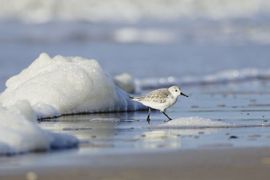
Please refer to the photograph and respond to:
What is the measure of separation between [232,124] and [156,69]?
8259 millimetres

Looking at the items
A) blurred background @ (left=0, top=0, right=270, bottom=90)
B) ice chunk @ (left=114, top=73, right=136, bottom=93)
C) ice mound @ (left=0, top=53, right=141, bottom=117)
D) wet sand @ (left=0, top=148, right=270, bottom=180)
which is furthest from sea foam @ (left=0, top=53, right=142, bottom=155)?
blurred background @ (left=0, top=0, right=270, bottom=90)

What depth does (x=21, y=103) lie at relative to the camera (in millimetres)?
7984

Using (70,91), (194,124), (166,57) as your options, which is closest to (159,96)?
(194,124)

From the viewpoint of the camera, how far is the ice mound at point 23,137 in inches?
266

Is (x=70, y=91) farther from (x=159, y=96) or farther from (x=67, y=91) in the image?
(x=159, y=96)

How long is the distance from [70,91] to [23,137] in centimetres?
346

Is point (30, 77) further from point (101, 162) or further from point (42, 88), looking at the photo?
point (101, 162)

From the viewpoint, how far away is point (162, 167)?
6141 mm

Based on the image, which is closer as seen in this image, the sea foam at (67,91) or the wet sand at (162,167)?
the wet sand at (162,167)

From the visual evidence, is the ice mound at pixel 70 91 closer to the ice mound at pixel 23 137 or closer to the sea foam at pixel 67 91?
the sea foam at pixel 67 91

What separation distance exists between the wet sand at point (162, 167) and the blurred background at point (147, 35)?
830cm

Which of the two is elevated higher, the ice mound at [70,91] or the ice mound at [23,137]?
the ice mound at [70,91]

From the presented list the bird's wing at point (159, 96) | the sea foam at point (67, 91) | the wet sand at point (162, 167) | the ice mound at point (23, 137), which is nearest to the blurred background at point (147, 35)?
the sea foam at point (67, 91)

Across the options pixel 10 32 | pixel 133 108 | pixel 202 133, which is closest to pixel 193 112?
pixel 133 108
